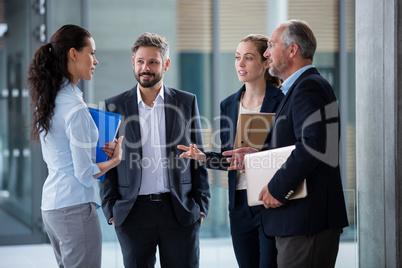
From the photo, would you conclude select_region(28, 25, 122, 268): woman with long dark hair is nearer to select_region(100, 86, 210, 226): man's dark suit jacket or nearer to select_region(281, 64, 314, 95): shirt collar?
select_region(100, 86, 210, 226): man's dark suit jacket

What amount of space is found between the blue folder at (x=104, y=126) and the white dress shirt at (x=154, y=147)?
383mm

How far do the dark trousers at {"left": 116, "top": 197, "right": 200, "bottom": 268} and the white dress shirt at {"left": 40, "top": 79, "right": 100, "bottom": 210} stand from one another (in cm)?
53

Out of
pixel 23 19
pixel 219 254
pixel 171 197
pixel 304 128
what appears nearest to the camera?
pixel 304 128

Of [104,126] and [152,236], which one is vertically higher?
[104,126]

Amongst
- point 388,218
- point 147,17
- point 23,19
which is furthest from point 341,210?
point 23,19

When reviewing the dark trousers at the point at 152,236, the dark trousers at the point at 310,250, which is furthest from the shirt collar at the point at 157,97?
the dark trousers at the point at 310,250

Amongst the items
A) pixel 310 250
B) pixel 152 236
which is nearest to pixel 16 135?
pixel 152 236

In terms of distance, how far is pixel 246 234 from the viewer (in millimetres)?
2850

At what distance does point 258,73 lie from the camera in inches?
114

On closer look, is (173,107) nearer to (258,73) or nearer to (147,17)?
(258,73)

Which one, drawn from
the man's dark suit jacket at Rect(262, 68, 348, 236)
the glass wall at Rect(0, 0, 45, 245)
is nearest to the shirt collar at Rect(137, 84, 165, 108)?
the man's dark suit jacket at Rect(262, 68, 348, 236)

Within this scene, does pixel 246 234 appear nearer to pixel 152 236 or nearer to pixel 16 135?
pixel 152 236

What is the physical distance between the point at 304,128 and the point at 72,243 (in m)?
1.16

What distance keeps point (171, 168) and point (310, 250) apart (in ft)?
3.23
